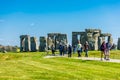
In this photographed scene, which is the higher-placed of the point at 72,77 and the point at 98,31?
the point at 98,31

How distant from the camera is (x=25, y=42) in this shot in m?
94.4

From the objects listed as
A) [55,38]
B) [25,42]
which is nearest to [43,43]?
[55,38]

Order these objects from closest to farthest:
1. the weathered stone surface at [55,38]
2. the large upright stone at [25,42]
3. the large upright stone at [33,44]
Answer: the weathered stone surface at [55,38] → the large upright stone at [33,44] → the large upright stone at [25,42]

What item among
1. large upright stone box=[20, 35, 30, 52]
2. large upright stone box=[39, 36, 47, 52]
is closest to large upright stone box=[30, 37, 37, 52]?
large upright stone box=[20, 35, 30, 52]

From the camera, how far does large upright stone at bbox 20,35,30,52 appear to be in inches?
3689

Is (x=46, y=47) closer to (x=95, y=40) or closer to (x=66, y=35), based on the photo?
(x=66, y=35)

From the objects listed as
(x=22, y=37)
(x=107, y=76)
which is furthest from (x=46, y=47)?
(x=107, y=76)

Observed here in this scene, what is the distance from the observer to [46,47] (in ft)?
286

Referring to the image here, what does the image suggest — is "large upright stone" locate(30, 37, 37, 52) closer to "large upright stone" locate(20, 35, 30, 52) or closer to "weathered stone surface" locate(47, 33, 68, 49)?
"large upright stone" locate(20, 35, 30, 52)

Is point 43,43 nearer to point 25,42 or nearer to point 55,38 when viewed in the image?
point 55,38

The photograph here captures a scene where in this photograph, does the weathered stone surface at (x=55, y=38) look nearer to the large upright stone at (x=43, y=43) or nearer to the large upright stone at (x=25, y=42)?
the large upright stone at (x=43, y=43)

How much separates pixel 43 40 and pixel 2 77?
68427 millimetres

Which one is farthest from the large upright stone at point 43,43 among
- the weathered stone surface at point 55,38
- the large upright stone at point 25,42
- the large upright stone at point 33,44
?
the large upright stone at point 25,42

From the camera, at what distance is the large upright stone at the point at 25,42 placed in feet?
307
